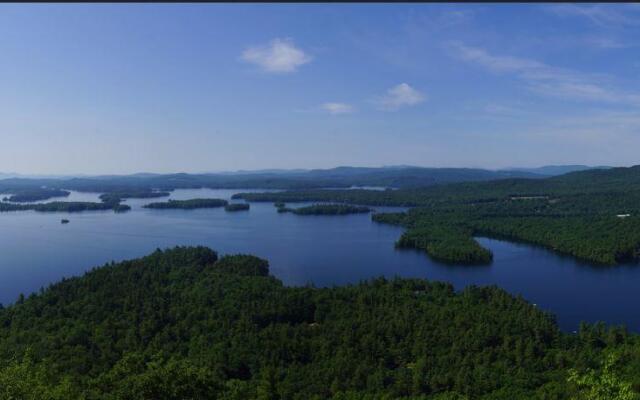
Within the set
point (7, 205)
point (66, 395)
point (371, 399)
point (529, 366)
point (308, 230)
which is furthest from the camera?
point (7, 205)

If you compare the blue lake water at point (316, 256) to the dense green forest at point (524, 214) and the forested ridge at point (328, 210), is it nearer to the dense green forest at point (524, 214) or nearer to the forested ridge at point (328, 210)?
the dense green forest at point (524, 214)

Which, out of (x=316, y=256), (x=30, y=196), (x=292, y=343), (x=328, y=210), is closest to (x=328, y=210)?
(x=328, y=210)

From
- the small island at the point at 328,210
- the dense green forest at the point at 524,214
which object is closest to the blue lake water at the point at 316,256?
the dense green forest at the point at 524,214

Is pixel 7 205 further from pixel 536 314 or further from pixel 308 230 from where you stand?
pixel 536 314

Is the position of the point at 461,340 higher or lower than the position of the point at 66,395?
lower

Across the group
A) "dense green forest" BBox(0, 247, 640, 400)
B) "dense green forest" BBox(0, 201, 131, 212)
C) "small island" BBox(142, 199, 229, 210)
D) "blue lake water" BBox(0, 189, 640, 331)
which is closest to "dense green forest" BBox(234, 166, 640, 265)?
"blue lake water" BBox(0, 189, 640, 331)

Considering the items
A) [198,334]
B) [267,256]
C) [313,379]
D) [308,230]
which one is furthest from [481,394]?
[308,230]
